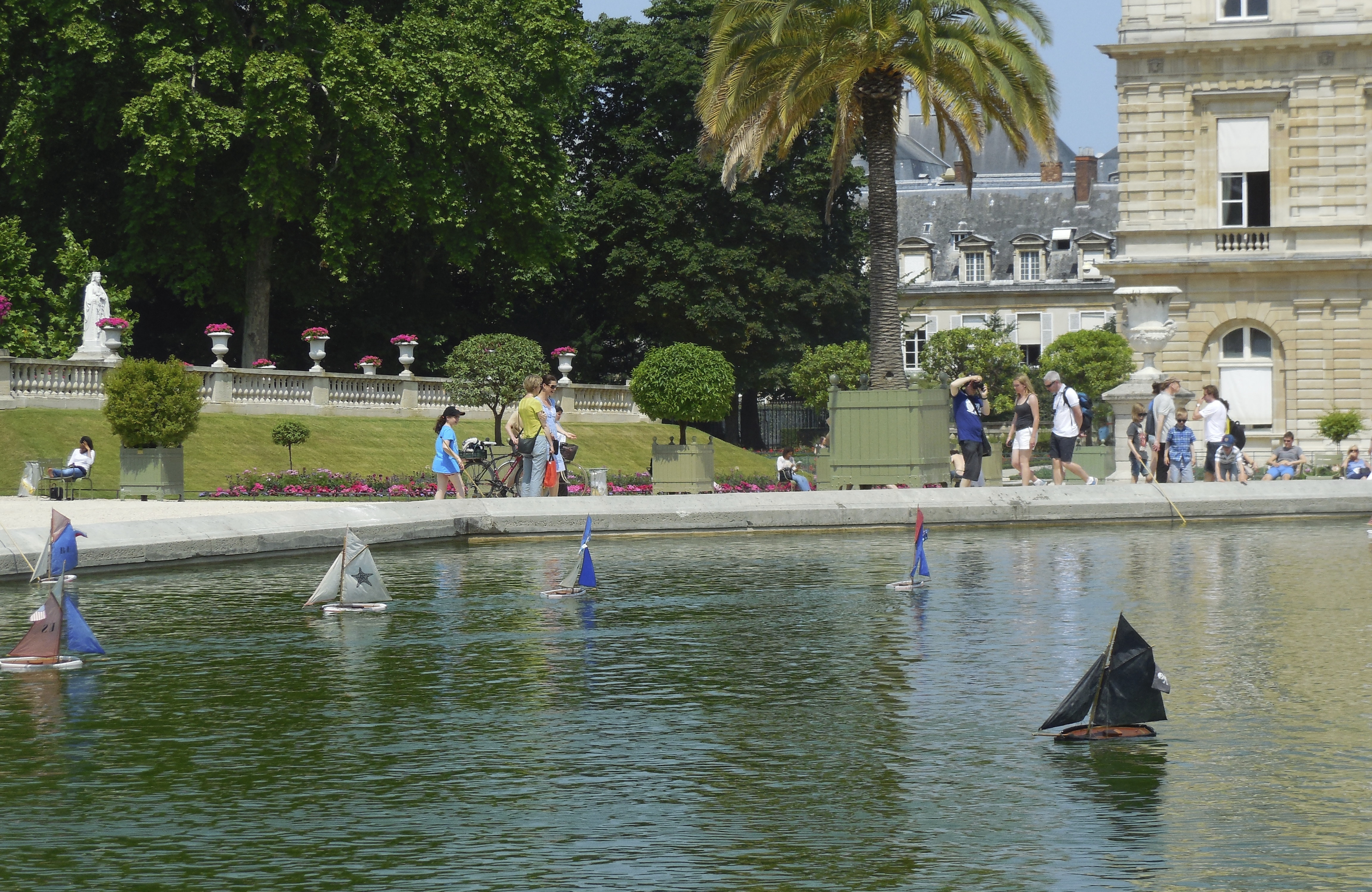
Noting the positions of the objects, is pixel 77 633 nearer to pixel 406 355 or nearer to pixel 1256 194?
pixel 406 355

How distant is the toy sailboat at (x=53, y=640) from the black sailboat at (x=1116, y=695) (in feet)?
19.1

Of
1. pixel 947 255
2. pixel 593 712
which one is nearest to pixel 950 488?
pixel 593 712

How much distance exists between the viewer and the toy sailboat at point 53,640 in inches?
399

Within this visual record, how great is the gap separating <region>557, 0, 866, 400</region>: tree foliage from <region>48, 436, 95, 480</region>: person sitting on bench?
86.9ft

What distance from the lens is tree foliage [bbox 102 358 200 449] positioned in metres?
26.0

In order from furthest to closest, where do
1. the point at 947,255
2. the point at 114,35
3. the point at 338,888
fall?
the point at 947,255 → the point at 114,35 → the point at 338,888

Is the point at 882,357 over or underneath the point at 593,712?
over

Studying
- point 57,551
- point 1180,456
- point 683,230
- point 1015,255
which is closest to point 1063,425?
point 1180,456

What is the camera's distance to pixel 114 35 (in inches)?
1650

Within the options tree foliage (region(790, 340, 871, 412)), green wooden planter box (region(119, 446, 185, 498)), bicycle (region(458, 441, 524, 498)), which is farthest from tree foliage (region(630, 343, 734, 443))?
tree foliage (region(790, 340, 871, 412))

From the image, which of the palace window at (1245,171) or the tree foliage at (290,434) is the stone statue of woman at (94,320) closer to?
the tree foliage at (290,434)

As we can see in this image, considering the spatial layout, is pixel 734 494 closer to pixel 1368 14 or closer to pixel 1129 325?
pixel 1129 325

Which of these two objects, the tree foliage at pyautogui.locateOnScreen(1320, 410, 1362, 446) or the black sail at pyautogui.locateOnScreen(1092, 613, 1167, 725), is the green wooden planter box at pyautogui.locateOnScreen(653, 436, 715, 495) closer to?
the tree foliage at pyautogui.locateOnScreen(1320, 410, 1362, 446)

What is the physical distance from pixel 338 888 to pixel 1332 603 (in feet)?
29.7
